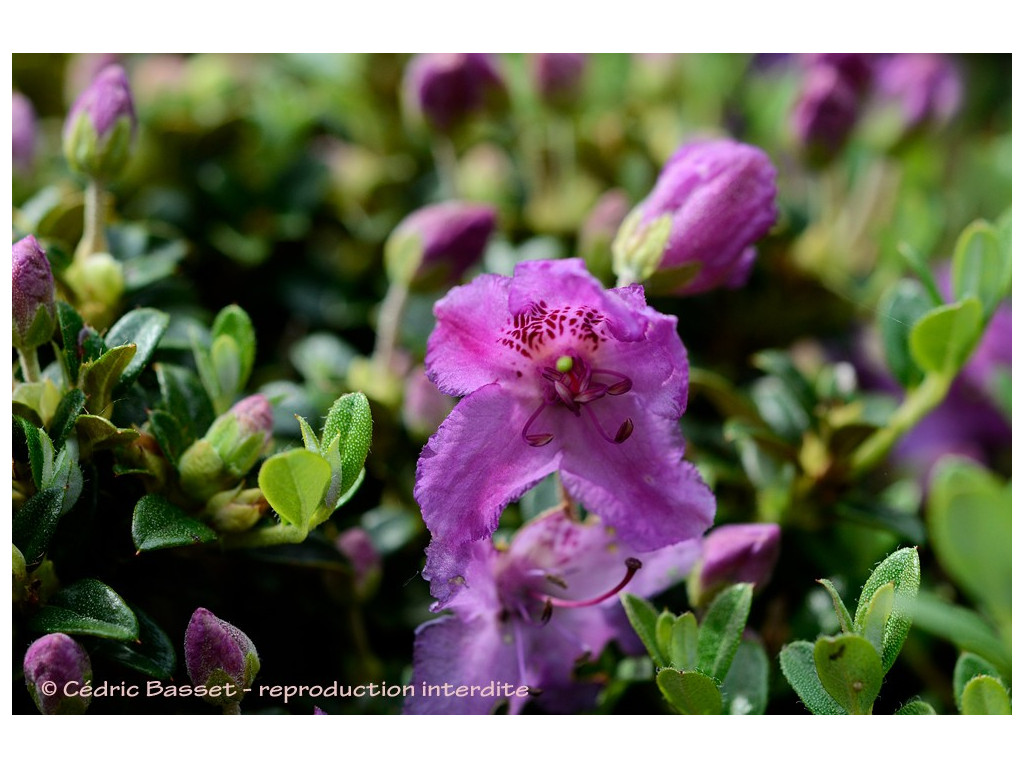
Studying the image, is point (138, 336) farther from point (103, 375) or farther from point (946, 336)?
point (946, 336)

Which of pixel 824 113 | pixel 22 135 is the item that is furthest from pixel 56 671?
pixel 824 113

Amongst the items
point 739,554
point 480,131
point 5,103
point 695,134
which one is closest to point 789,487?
point 739,554

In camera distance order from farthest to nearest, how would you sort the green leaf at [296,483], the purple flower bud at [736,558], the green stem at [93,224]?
the green stem at [93,224] → the purple flower bud at [736,558] → the green leaf at [296,483]

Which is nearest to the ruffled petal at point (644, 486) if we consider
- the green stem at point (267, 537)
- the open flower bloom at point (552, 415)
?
the open flower bloom at point (552, 415)

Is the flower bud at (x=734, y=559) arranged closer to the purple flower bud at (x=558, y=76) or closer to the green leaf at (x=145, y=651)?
the green leaf at (x=145, y=651)

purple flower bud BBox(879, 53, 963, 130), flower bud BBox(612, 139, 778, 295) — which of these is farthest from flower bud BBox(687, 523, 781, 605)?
purple flower bud BBox(879, 53, 963, 130)

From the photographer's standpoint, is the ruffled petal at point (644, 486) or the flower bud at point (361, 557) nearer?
the ruffled petal at point (644, 486)
